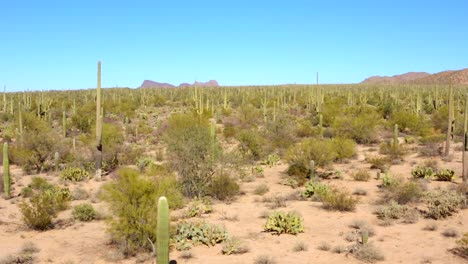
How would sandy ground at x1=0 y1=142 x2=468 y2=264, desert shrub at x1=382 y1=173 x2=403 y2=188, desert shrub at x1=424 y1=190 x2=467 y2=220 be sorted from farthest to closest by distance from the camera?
desert shrub at x1=382 y1=173 x2=403 y2=188 < desert shrub at x1=424 y1=190 x2=467 y2=220 < sandy ground at x1=0 y1=142 x2=468 y2=264

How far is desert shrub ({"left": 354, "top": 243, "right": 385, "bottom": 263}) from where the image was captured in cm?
836

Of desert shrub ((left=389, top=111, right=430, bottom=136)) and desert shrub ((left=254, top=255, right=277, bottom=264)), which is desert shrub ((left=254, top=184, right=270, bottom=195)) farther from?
desert shrub ((left=389, top=111, right=430, bottom=136))

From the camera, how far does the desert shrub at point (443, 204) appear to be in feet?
35.4

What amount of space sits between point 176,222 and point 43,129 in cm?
1272

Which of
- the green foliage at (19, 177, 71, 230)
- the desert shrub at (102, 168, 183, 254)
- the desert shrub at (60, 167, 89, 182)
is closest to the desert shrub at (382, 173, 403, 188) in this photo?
the desert shrub at (102, 168, 183, 254)

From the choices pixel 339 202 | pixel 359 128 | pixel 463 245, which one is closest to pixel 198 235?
pixel 339 202

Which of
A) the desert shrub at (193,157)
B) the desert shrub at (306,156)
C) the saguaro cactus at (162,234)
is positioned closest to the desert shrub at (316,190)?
the desert shrub at (306,156)

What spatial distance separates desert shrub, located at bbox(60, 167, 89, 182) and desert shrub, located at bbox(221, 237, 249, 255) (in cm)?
840

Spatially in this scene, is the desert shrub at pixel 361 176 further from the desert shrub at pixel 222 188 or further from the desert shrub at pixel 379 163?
the desert shrub at pixel 222 188

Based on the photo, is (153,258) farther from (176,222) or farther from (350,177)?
(350,177)

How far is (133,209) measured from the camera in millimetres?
8523

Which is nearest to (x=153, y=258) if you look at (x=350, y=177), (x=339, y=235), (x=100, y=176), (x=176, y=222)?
(x=176, y=222)

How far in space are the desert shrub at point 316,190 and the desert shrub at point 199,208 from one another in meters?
3.14

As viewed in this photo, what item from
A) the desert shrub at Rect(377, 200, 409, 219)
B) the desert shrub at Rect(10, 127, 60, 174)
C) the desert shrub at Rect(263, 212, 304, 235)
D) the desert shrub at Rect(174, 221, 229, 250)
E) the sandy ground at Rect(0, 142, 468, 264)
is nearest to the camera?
the sandy ground at Rect(0, 142, 468, 264)
